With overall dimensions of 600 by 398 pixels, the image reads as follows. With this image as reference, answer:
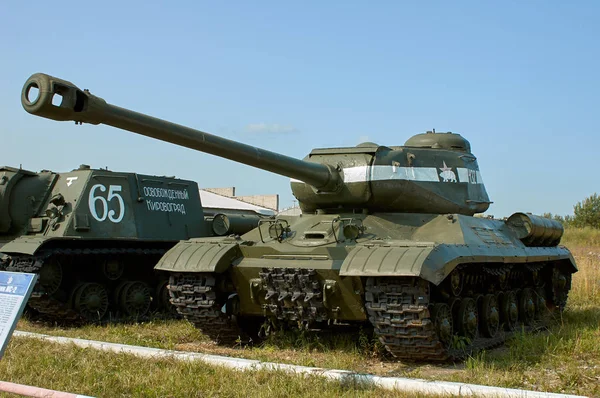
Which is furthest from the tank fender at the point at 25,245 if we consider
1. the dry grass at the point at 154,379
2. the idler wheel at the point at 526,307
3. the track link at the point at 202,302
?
the idler wheel at the point at 526,307

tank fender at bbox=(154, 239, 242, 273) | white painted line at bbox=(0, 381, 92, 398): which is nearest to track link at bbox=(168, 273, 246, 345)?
tank fender at bbox=(154, 239, 242, 273)

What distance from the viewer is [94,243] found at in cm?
1421

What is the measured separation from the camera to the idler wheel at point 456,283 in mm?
10031

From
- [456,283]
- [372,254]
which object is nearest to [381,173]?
[456,283]

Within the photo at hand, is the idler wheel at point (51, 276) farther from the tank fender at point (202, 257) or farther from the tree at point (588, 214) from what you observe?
the tree at point (588, 214)

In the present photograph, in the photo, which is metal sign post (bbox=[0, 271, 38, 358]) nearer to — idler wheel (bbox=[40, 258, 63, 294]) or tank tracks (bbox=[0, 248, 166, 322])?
tank tracks (bbox=[0, 248, 166, 322])

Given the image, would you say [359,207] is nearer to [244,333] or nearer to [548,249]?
[244,333]

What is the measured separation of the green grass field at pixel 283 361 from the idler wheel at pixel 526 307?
18.9 inches

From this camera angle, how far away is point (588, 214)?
4253 cm

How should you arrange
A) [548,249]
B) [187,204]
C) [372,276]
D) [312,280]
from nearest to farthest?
[372,276], [312,280], [548,249], [187,204]

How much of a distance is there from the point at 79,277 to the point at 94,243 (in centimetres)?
85

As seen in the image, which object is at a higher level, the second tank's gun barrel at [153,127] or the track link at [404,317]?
the second tank's gun barrel at [153,127]

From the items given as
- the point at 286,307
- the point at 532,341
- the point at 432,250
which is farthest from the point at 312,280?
the point at 532,341

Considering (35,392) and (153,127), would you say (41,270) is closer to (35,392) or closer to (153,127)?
(153,127)
